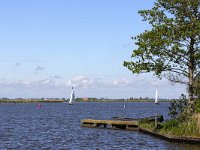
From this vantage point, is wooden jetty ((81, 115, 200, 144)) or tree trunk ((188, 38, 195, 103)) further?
tree trunk ((188, 38, 195, 103))

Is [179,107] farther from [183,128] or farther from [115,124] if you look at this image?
[115,124]

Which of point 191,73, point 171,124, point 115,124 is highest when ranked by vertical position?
point 191,73

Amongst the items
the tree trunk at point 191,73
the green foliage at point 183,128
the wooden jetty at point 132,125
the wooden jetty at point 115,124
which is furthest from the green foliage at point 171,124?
the wooden jetty at point 115,124

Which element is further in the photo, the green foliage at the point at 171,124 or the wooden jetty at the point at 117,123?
the wooden jetty at the point at 117,123

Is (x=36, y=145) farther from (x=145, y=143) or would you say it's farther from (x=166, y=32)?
(x=166, y=32)

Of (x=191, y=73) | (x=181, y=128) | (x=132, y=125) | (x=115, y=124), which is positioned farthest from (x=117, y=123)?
(x=181, y=128)

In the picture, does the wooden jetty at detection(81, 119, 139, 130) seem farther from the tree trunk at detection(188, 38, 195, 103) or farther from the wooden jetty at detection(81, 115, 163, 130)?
the tree trunk at detection(188, 38, 195, 103)

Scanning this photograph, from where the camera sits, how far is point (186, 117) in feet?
142

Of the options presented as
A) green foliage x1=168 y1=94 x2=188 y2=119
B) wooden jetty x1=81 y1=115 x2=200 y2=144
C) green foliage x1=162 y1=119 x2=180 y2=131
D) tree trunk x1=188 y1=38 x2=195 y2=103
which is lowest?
wooden jetty x1=81 y1=115 x2=200 y2=144

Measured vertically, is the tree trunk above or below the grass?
above

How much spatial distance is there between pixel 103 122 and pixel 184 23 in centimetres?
2692

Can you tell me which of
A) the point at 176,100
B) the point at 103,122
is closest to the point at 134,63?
the point at 176,100

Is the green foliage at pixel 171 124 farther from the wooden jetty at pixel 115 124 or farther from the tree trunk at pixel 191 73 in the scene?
the wooden jetty at pixel 115 124

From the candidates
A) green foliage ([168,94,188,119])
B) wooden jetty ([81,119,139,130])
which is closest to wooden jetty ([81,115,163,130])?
wooden jetty ([81,119,139,130])
